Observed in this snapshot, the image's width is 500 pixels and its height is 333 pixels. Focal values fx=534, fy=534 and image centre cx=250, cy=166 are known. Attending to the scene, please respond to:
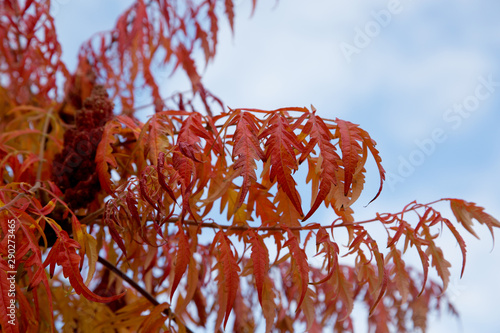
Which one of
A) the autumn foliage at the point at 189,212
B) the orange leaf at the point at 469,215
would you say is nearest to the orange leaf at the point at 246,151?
the autumn foliage at the point at 189,212

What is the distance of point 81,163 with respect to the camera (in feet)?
3.53

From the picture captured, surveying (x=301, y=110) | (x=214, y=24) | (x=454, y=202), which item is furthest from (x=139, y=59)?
(x=454, y=202)

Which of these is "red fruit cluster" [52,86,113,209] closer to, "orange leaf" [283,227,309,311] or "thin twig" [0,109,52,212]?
"thin twig" [0,109,52,212]

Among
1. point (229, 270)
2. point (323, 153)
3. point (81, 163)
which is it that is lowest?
point (229, 270)

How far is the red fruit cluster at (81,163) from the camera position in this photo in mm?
1070

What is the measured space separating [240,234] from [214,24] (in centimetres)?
70

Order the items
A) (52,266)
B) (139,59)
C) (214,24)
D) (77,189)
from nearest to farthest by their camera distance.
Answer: (52,266) < (77,189) < (214,24) < (139,59)

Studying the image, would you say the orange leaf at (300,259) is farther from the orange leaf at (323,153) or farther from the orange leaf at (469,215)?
the orange leaf at (469,215)

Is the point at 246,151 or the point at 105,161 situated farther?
the point at 105,161

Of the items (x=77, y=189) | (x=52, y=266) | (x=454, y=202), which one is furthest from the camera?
(x=77, y=189)

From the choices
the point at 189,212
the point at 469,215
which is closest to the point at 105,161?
the point at 189,212

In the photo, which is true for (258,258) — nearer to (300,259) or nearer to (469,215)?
(300,259)

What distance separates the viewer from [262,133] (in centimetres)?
80

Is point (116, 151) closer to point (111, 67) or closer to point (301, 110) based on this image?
point (301, 110)
